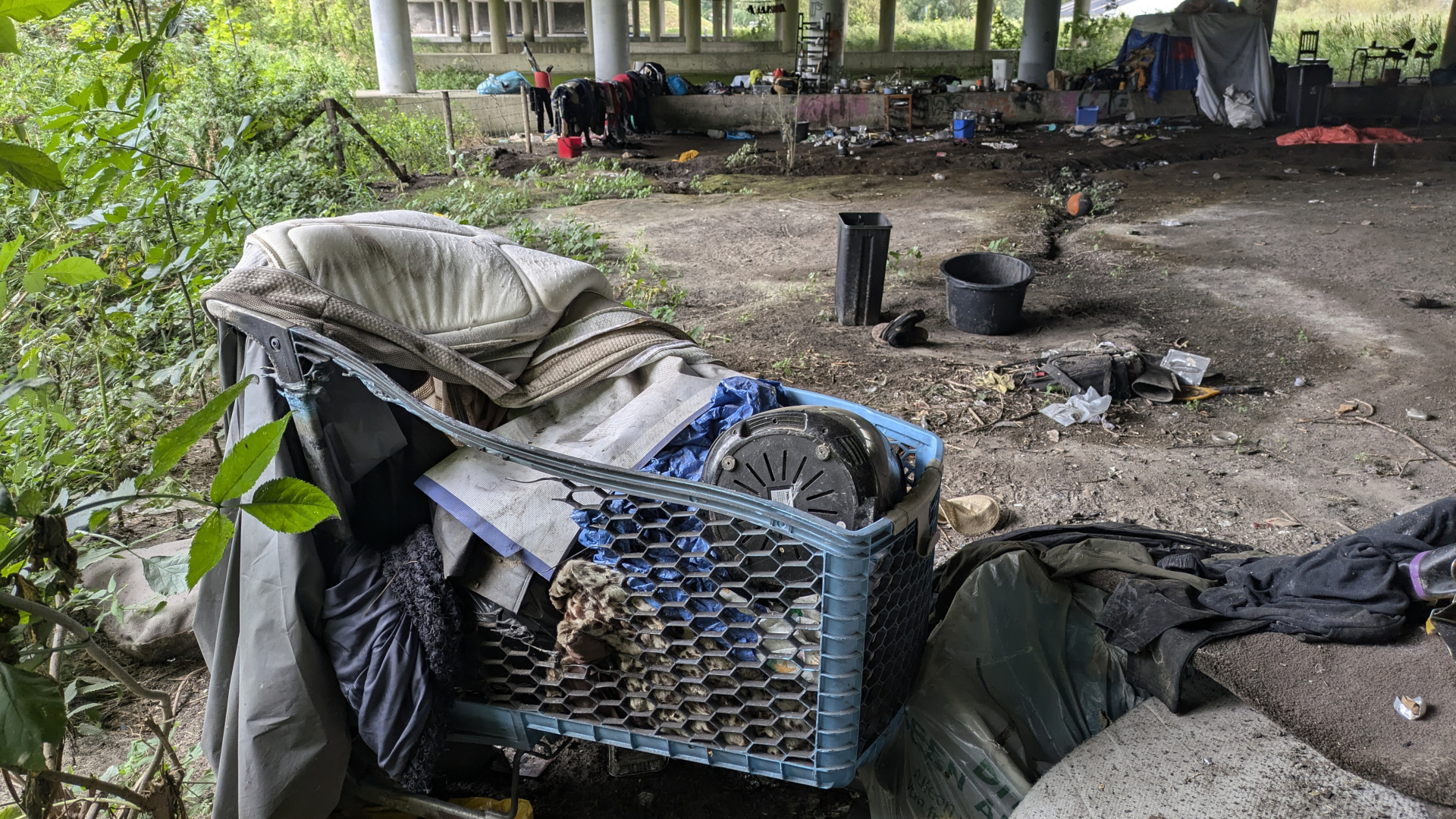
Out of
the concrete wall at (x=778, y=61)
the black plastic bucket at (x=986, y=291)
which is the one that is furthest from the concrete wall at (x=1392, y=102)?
the black plastic bucket at (x=986, y=291)

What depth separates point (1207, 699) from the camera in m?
2.06

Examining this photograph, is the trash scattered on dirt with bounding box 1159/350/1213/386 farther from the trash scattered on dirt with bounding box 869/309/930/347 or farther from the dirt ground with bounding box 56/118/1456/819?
the trash scattered on dirt with bounding box 869/309/930/347

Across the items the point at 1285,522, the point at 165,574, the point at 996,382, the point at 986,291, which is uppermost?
the point at 165,574

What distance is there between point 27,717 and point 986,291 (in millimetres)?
5545

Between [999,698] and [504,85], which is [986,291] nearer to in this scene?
[999,698]

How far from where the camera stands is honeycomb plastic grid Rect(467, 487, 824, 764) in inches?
71.0

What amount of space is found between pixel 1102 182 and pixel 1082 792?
34.8ft

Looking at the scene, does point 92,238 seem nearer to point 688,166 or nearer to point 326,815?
point 326,815

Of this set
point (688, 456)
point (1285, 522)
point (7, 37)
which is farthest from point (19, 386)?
point (1285, 522)

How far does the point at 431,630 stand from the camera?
1.89m

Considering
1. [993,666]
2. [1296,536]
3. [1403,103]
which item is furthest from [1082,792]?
[1403,103]

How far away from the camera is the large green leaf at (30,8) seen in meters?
0.83

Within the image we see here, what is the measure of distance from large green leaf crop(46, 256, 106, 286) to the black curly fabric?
836mm

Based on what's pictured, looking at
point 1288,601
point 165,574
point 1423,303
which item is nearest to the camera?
point 165,574
